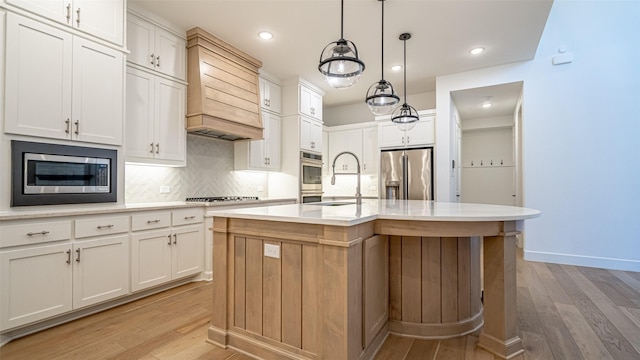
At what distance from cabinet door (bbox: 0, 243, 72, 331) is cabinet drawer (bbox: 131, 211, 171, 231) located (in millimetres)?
517

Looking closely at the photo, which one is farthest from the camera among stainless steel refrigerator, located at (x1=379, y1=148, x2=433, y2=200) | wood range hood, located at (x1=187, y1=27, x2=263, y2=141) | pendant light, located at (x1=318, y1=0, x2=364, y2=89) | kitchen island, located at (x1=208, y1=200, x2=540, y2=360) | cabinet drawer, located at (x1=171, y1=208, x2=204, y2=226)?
stainless steel refrigerator, located at (x1=379, y1=148, x2=433, y2=200)

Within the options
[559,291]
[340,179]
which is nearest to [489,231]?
[559,291]

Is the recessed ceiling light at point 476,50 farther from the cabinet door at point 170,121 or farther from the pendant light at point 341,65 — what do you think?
the cabinet door at point 170,121

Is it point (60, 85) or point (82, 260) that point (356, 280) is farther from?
point (60, 85)

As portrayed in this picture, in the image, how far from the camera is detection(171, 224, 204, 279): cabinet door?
3.11 metres

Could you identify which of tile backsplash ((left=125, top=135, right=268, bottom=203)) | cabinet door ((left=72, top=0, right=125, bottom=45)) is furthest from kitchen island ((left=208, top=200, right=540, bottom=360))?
cabinet door ((left=72, top=0, right=125, bottom=45))

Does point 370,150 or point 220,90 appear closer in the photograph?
point 220,90

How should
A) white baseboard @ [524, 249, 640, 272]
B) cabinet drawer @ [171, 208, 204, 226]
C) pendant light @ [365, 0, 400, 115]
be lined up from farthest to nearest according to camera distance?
white baseboard @ [524, 249, 640, 272] < cabinet drawer @ [171, 208, 204, 226] < pendant light @ [365, 0, 400, 115]

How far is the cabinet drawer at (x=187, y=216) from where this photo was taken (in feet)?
Answer: 10.2

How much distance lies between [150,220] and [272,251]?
165 cm

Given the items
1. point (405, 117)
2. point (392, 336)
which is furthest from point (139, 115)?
point (392, 336)

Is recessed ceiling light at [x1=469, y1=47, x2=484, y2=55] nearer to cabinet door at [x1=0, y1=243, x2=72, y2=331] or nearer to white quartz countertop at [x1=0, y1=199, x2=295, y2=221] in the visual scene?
white quartz countertop at [x1=0, y1=199, x2=295, y2=221]

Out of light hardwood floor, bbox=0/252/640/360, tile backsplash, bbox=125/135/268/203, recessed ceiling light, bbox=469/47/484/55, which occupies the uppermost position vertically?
recessed ceiling light, bbox=469/47/484/55

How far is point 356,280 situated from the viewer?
1.65 m
